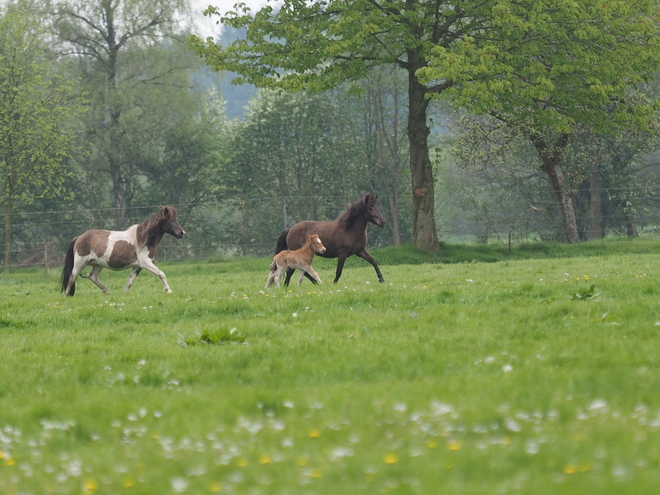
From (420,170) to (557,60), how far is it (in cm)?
651

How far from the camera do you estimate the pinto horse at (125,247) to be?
19000 millimetres

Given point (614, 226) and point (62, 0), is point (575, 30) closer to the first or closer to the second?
point (614, 226)

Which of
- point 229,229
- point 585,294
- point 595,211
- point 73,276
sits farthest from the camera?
point 595,211

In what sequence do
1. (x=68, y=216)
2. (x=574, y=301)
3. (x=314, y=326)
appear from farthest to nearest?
1. (x=68, y=216)
2. (x=574, y=301)
3. (x=314, y=326)

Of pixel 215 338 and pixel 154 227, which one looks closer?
pixel 215 338

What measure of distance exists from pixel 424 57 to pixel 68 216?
2946 centimetres

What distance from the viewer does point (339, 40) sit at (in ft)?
91.4

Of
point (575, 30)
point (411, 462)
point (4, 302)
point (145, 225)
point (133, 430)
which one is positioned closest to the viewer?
point (411, 462)

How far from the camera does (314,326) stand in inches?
431

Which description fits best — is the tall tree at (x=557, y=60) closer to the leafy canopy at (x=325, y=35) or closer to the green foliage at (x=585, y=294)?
the leafy canopy at (x=325, y=35)

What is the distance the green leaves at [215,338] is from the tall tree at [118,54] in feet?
131

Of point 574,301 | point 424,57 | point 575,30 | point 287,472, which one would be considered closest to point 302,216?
point 424,57

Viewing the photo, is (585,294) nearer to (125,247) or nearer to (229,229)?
(125,247)

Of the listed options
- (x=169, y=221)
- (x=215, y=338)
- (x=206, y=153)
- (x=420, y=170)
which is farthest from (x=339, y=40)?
(x=206, y=153)
